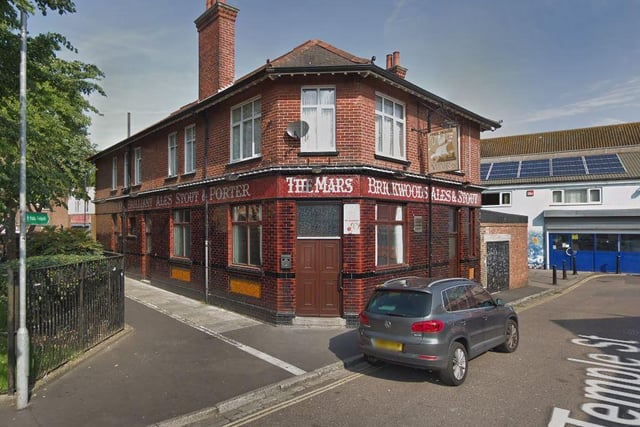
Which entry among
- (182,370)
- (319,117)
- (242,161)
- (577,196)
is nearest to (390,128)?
(319,117)

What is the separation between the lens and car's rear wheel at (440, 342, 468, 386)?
20.7ft

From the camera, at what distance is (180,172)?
14992 millimetres

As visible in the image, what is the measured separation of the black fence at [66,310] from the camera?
6.18m

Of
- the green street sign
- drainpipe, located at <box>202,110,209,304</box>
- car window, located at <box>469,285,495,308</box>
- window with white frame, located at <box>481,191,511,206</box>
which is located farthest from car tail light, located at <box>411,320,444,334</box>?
window with white frame, located at <box>481,191,511,206</box>

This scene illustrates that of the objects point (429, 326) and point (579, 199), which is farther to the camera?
point (579, 199)

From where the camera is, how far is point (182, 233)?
15156 millimetres

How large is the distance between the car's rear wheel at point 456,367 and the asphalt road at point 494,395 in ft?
0.42

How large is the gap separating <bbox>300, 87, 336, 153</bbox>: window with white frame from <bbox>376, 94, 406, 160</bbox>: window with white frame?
1329 mm

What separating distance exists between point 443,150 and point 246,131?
→ 5535 millimetres

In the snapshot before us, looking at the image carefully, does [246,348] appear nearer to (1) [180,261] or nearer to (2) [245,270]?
(2) [245,270]

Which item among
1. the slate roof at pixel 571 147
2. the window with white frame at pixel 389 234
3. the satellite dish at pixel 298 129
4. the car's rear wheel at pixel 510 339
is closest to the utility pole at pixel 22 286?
the satellite dish at pixel 298 129

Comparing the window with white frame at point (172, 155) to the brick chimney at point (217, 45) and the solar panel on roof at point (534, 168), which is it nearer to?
the brick chimney at point (217, 45)

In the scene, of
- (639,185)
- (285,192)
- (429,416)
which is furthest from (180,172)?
(639,185)

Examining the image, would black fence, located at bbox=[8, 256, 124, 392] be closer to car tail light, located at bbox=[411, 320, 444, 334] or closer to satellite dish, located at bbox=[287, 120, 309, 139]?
satellite dish, located at bbox=[287, 120, 309, 139]
